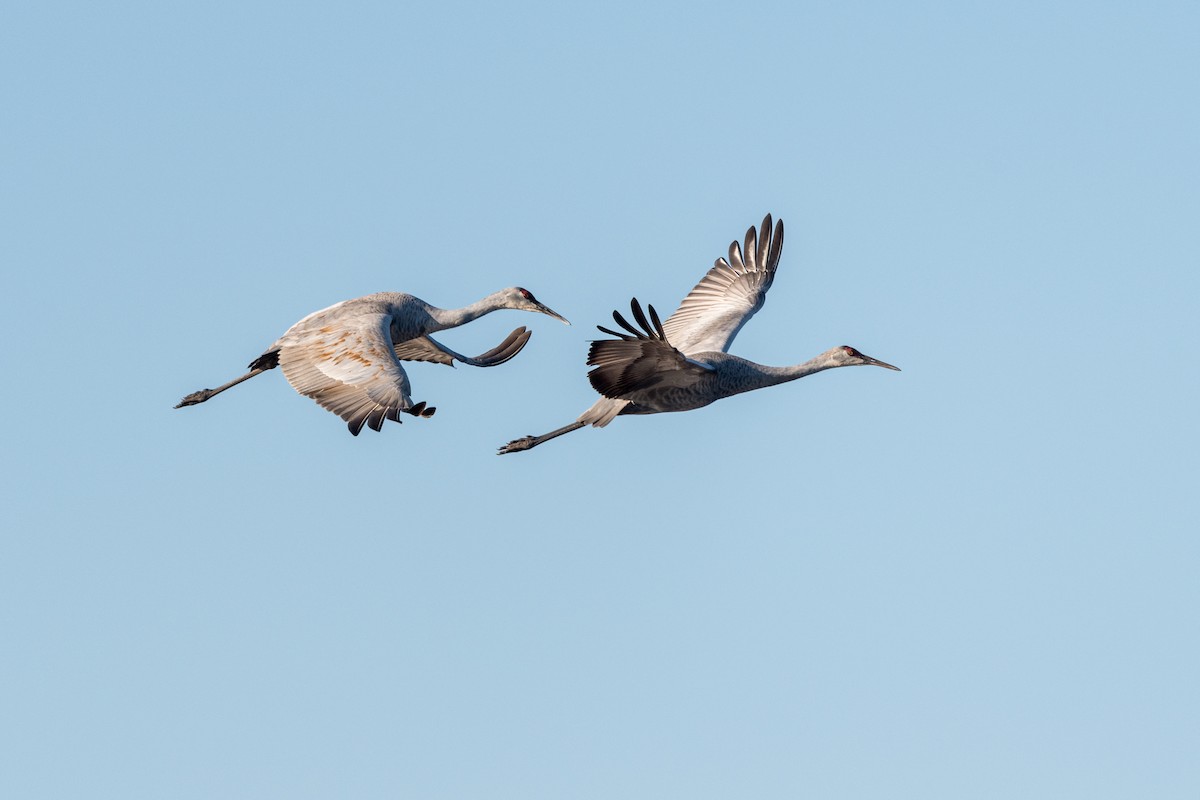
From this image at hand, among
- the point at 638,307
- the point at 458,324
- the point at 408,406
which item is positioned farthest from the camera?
the point at 458,324

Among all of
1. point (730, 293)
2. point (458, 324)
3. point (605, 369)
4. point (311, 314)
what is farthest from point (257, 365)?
point (730, 293)

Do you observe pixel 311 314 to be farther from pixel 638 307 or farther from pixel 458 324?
pixel 638 307

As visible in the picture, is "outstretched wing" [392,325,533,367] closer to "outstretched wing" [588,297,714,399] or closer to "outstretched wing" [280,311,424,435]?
"outstretched wing" [280,311,424,435]

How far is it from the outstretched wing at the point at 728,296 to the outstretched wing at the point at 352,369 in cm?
380

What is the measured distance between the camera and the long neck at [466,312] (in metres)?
22.0

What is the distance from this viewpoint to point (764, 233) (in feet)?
79.0

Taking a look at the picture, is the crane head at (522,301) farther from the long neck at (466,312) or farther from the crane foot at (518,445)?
the crane foot at (518,445)

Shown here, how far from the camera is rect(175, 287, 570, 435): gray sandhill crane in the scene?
19.1 m

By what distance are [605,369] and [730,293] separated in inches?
203

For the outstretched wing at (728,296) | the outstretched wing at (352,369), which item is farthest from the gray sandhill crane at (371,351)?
the outstretched wing at (728,296)

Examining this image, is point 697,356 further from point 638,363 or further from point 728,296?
point 728,296

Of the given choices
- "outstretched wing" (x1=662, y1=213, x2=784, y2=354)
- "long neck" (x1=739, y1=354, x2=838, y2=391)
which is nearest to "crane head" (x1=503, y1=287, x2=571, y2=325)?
"outstretched wing" (x1=662, y1=213, x2=784, y2=354)

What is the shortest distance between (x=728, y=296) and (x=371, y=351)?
17.6ft

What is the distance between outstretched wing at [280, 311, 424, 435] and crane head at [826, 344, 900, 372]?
4.94 meters
